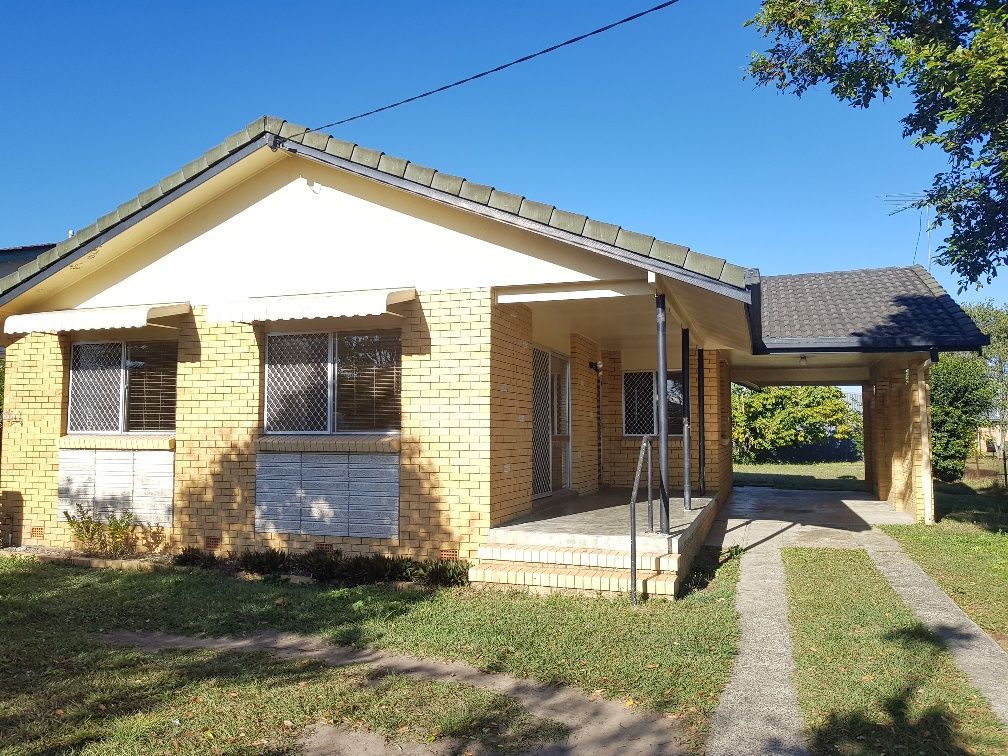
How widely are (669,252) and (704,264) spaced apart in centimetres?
34

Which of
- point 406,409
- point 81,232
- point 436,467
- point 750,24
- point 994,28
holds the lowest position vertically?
point 436,467

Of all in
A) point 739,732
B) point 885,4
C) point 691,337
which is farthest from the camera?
point 885,4

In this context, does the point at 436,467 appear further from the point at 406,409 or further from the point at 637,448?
the point at 637,448

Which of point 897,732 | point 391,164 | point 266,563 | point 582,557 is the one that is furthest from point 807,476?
point 897,732

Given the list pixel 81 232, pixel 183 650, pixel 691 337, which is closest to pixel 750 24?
pixel 691 337

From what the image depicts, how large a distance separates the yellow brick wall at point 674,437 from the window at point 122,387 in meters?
7.69

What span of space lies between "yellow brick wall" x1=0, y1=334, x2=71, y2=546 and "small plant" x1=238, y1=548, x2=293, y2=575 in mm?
3057

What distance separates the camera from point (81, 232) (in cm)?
902

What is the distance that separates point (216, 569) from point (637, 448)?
8215 millimetres

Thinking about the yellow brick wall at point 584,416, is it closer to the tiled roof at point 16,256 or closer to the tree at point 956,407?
the tree at point 956,407

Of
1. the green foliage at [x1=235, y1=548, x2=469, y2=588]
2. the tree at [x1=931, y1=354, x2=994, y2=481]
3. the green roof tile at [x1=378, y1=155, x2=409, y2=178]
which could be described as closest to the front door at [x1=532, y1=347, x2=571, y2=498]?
the green foliage at [x1=235, y1=548, x2=469, y2=588]

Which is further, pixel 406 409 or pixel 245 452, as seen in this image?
pixel 245 452

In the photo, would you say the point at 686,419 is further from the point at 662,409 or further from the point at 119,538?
the point at 119,538

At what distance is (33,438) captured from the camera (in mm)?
10016
